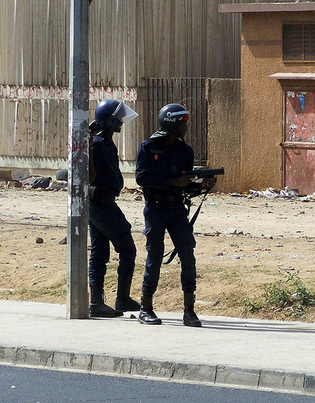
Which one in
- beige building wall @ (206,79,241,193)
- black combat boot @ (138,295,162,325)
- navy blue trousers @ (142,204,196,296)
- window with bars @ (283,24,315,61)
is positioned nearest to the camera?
navy blue trousers @ (142,204,196,296)

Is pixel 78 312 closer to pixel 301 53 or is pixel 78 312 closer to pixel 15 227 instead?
pixel 15 227

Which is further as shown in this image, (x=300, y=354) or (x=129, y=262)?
(x=129, y=262)

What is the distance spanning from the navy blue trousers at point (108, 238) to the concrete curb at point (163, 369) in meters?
1.34

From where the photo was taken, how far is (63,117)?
19984 millimetres

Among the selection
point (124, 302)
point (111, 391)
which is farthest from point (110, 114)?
point (111, 391)

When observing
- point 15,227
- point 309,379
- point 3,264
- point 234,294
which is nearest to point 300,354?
point 309,379

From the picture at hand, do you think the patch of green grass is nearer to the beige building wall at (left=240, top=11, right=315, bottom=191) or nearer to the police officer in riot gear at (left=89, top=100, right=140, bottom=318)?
the police officer in riot gear at (left=89, top=100, right=140, bottom=318)

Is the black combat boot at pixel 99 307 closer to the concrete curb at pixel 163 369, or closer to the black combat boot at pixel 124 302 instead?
the black combat boot at pixel 124 302

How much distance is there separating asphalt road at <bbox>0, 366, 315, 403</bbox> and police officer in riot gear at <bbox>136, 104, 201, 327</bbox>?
134cm

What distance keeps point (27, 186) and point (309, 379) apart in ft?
47.8

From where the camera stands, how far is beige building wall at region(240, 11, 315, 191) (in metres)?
17.4

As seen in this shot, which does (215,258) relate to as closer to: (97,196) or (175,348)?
(97,196)

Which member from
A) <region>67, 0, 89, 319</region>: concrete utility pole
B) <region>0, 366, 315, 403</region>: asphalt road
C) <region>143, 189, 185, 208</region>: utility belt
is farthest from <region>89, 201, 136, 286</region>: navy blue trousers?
<region>0, 366, 315, 403</region>: asphalt road

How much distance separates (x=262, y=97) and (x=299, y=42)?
1.23 m
